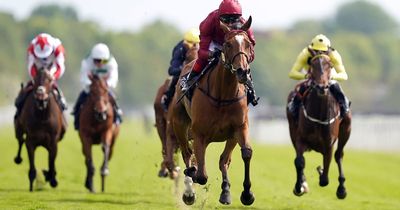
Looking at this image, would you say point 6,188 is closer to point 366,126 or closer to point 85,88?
point 85,88

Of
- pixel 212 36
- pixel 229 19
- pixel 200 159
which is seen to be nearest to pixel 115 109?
pixel 212 36

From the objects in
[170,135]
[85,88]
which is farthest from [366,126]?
[170,135]

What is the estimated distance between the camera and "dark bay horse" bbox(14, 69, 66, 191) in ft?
55.3

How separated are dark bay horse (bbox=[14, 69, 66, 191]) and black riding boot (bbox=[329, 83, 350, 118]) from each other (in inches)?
178

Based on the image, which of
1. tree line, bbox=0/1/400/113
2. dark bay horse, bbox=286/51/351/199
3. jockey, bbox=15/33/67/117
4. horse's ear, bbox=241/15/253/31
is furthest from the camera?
tree line, bbox=0/1/400/113

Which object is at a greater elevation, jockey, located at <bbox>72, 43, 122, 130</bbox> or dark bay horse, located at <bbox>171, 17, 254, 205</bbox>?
jockey, located at <bbox>72, 43, 122, 130</bbox>

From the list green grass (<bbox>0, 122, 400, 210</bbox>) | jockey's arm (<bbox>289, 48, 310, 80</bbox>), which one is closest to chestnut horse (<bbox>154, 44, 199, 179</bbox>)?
green grass (<bbox>0, 122, 400, 210</bbox>)

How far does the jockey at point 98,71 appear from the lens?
61.4 ft

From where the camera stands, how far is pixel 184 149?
13867 mm

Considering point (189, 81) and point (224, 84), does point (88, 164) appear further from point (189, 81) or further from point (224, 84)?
point (224, 84)

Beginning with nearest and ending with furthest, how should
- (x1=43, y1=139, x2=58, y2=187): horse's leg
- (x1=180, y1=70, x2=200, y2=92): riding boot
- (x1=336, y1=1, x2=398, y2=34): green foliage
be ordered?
1. (x1=180, y1=70, x2=200, y2=92): riding boot
2. (x1=43, y1=139, x2=58, y2=187): horse's leg
3. (x1=336, y1=1, x2=398, y2=34): green foliage

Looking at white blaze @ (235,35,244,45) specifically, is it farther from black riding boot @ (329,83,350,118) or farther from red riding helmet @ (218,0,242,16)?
black riding boot @ (329,83,350,118)

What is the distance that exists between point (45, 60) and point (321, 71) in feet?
16.8

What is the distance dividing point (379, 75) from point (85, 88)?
10094cm
